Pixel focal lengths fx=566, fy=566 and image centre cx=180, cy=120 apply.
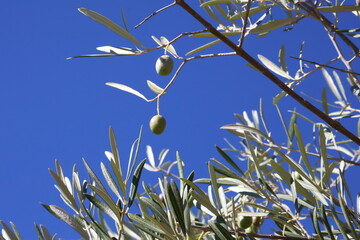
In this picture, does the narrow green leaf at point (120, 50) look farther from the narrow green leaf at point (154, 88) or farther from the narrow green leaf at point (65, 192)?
the narrow green leaf at point (65, 192)

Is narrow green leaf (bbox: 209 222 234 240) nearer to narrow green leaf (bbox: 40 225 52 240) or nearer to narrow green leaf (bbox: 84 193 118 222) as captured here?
narrow green leaf (bbox: 84 193 118 222)

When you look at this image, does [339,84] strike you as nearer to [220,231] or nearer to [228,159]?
[228,159]

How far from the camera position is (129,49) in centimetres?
130

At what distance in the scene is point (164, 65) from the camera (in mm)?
1451

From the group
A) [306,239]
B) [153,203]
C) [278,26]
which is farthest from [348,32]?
[153,203]

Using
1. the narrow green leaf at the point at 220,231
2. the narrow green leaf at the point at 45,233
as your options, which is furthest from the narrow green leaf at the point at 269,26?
the narrow green leaf at the point at 45,233

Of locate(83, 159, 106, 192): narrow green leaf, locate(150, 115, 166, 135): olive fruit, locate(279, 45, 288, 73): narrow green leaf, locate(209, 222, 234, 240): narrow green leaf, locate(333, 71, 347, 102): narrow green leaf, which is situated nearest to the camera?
locate(209, 222, 234, 240): narrow green leaf

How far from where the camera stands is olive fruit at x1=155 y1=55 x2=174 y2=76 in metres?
1.45

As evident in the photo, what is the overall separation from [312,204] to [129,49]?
1.75 feet

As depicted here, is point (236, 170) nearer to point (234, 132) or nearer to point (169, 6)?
point (234, 132)

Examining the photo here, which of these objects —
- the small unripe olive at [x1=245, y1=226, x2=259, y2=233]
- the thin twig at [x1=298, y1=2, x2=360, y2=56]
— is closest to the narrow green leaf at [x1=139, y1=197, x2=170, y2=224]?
the small unripe olive at [x1=245, y1=226, x2=259, y2=233]

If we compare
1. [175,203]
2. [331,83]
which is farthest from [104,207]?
[331,83]

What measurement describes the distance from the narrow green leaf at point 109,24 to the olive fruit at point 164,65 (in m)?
0.19

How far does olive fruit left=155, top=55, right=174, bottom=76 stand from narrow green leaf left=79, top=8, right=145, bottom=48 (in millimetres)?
189
